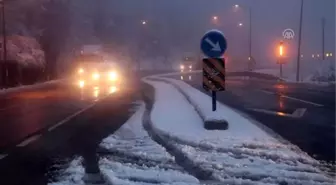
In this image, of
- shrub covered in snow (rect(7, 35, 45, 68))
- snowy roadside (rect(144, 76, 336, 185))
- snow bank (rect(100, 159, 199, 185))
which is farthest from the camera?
shrub covered in snow (rect(7, 35, 45, 68))

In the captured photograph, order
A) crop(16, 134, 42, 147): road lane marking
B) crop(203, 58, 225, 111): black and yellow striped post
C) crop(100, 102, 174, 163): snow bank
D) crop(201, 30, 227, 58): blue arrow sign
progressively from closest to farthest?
crop(100, 102, 174, 163): snow bank
crop(16, 134, 42, 147): road lane marking
crop(201, 30, 227, 58): blue arrow sign
crop(203, 58, 225, 111): black and yellow striped post

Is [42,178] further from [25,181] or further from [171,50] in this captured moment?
[171,50]

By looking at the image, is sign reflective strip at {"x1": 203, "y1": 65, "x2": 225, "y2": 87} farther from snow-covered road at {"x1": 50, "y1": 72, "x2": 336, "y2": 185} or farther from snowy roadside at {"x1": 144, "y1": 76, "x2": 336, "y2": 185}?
snow-covered road at {"x1": 50, "y1": 72, "x2": 336, "y2": 185}

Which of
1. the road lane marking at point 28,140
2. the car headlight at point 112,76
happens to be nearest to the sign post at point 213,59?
the road lane marking at point 28,140

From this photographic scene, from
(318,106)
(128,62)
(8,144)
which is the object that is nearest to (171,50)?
(128,62)

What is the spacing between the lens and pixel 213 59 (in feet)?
44.9

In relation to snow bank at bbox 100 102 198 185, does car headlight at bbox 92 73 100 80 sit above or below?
below

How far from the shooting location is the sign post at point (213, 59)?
13445mm

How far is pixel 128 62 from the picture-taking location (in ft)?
327

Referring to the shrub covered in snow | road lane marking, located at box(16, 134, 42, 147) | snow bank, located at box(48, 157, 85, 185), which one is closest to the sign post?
road lane marking, located at box(16, 134, 42, 147)

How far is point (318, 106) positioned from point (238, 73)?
117ft

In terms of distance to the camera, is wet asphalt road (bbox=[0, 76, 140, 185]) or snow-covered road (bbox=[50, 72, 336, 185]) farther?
wet asphalt road (bbox=[0, 76, 140, 185])

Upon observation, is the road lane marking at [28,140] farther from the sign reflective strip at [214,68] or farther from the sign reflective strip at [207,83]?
the sign reflective strip at [214,68]

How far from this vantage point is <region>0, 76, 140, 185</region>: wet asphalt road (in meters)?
9.04
